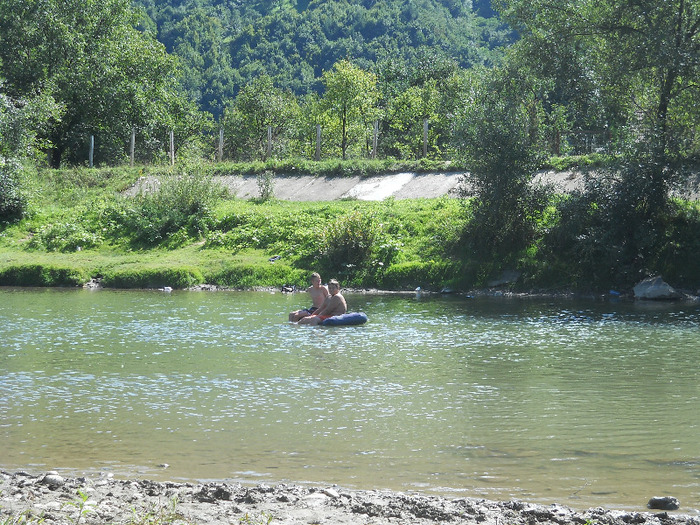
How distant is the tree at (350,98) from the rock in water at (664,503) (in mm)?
42631

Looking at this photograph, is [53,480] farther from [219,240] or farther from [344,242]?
[219,240]

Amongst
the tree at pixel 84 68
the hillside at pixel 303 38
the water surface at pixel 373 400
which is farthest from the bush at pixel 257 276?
the hillside at pixel 303 38

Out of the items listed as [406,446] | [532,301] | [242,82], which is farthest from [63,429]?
[242,82]

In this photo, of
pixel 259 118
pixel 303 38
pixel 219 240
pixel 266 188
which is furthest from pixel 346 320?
pixel 303 38

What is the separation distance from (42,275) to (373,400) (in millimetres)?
20454

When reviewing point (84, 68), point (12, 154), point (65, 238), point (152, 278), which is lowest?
point (152, 278)

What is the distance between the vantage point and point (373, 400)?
13383 millimetres

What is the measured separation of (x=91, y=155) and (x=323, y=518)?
4351cm

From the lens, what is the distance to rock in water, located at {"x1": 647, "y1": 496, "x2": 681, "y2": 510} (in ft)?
26.5

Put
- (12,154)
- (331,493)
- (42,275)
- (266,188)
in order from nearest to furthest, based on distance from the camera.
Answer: (331,493) → (42,275) → (12,154) → (266,188)

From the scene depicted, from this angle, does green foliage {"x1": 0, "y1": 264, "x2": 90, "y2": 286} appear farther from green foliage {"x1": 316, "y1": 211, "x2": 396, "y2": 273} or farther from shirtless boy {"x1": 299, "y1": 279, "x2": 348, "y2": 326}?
shirtless boy {"x1": 299, "y1": 279, "x2": 348, "y2": 326}

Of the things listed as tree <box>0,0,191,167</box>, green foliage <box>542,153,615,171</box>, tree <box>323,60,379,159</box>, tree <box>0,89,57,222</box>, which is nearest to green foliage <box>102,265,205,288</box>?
tree <box>0,89,57,222</box>

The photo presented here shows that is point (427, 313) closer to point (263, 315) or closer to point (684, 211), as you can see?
point (263, 315)

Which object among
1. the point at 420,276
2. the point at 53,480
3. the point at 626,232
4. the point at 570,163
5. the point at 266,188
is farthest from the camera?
the point at 266,188
